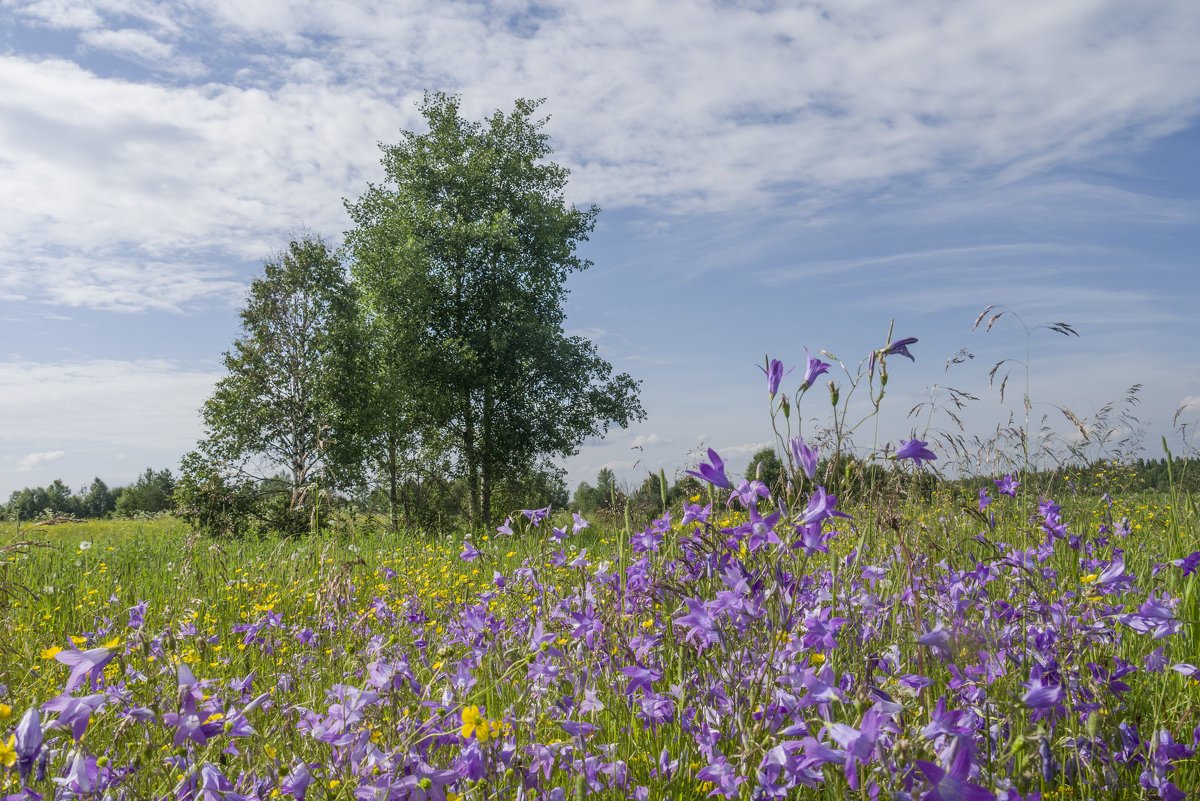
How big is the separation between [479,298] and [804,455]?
21761 millimetres

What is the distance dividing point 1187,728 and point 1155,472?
39.9 feet

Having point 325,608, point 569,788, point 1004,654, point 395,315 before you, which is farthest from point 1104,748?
point 395,315

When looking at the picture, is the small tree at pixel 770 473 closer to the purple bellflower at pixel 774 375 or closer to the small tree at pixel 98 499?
the purple bellflower at pixel 774 375

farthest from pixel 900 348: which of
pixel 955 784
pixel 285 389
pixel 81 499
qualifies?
pixel 81 499

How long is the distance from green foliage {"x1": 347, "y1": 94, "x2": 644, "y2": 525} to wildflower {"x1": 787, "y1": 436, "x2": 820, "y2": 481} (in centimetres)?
1953

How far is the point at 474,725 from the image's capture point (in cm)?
172

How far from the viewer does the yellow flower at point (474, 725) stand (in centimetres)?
165

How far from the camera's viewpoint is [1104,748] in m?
2.00

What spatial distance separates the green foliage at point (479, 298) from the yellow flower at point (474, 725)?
19600 mm

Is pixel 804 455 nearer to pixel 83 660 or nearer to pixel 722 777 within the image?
pixel 722 777

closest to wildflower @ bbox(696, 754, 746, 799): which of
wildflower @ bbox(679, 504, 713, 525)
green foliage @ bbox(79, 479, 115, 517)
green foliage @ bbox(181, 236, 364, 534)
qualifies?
wildflower @ bbox(679, 504, 713, 525)

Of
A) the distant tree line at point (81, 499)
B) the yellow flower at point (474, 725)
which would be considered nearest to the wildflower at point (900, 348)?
the yellow flower at point (474, 725)

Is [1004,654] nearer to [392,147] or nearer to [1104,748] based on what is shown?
[1104,748]

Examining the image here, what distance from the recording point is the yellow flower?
165cm
